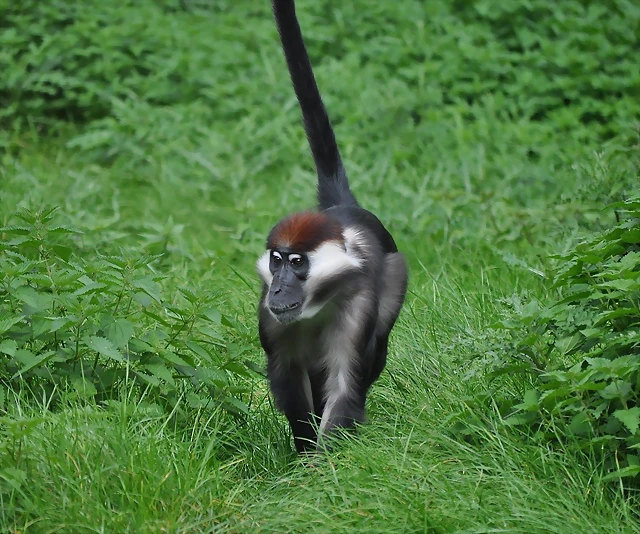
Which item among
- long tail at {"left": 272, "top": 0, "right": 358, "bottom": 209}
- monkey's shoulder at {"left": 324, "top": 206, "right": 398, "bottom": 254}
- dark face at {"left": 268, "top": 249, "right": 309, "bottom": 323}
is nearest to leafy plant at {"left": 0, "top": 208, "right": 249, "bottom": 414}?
dark face at {"left": 268, "top": 249, "right": 309, "bottom": 323}

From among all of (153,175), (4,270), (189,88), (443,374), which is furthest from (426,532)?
(189,88)

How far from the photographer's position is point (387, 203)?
580 centimetres

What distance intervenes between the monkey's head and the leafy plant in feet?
0.89

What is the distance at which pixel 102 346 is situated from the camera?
2.93 m

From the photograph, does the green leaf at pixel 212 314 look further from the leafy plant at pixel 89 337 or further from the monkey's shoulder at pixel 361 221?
the monkey's shoulder at pixel 361 221

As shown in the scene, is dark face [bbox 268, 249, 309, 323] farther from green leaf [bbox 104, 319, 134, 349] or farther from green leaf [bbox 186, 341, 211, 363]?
green leaf [bbox 104, 319, 134, 349]

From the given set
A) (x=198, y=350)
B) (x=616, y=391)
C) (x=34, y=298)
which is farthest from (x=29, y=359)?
(x=616, y=391)

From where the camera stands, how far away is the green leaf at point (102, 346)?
2.91m

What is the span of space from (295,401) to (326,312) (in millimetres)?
313

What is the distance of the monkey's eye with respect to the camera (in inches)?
119

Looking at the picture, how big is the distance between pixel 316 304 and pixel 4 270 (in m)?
0.98

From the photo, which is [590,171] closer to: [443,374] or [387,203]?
[387,203]

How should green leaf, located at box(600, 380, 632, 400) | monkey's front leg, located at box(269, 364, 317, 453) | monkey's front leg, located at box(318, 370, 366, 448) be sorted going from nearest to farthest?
1. green leaf, located at box(600, 380, 632, 400)
2. monkey's front leg, located at box(318, 370, 366, 448)
3. monkey's front leg, located at box(269, 364, 317, 453)

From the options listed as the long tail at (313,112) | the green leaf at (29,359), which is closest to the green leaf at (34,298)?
the green leaf at (29,359)
